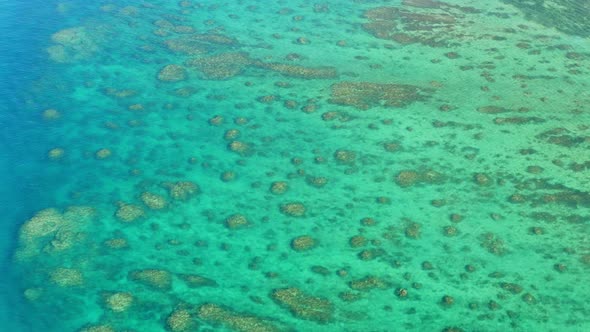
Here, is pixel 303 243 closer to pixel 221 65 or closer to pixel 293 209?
pixel 293 209

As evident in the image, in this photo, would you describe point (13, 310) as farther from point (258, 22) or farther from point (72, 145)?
point (258, 22)

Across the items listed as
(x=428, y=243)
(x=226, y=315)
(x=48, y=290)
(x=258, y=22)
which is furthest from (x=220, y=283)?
(x=258, y=22)

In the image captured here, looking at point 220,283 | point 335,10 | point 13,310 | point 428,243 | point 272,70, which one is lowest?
point 13,310

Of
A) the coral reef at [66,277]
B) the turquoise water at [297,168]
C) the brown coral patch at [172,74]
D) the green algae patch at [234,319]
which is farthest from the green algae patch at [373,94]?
the coral reef at [66,277]

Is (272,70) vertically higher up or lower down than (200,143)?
higher up

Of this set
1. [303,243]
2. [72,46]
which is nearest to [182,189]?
[303,243]

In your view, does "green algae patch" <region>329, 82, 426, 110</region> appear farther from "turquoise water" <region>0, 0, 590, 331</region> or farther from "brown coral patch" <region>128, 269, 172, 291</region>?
"brown coral patch" <region>128, 269, 172, 291</region>
